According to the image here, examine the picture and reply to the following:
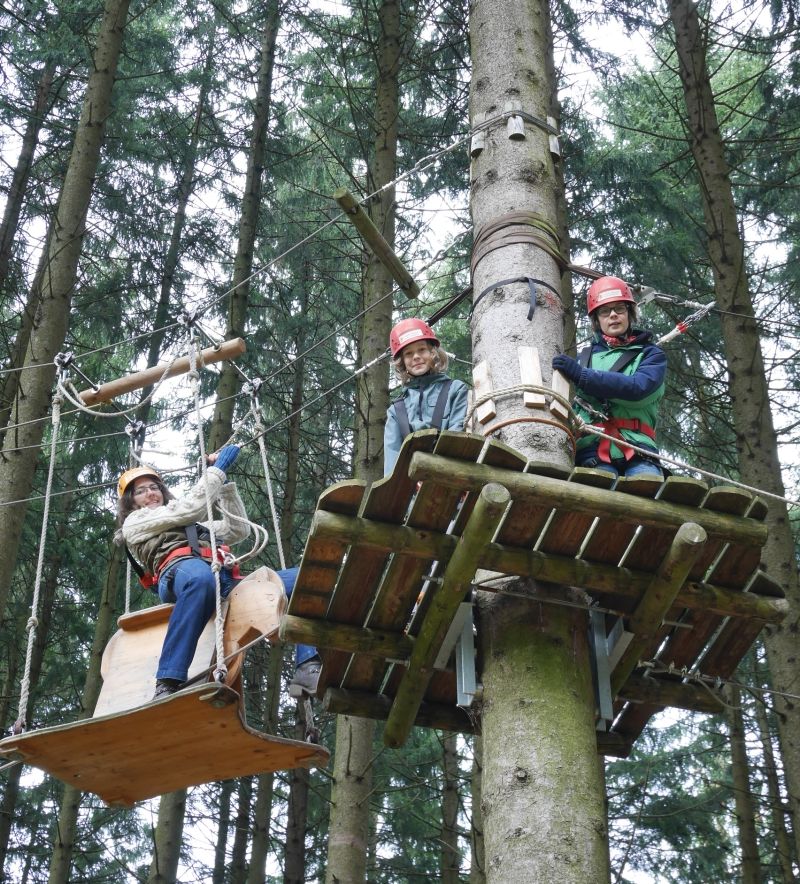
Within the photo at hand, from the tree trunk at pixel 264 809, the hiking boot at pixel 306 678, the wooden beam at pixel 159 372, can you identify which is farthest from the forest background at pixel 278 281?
the hiking boot at pixel 306 678

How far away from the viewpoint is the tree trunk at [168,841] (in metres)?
8.72

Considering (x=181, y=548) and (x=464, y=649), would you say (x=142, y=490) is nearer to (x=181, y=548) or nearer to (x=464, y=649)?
(x=181, y=548)

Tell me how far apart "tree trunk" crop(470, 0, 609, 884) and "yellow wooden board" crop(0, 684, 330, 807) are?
1300 mm

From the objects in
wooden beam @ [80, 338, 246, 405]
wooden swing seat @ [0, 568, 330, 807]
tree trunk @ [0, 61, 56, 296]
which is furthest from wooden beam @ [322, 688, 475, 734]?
tree trunk @ [0, 61, 56, 296]

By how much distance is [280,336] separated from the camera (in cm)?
1367

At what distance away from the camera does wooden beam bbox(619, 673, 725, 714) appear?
→ 4336mm

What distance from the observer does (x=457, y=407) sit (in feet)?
16.0

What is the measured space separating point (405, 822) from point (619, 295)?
33.1ft

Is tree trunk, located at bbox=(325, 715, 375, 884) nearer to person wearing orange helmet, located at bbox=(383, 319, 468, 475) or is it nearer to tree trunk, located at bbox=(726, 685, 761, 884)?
person wearing orange helmet, located at bbox=(383, 319, 468, 475)

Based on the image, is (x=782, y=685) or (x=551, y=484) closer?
(x=551, y=484)

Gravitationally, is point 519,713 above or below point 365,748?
below

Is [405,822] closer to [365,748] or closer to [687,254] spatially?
[365,748]

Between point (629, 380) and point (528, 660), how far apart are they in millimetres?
1388

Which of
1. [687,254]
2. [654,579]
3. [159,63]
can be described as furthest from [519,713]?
[159,63]
